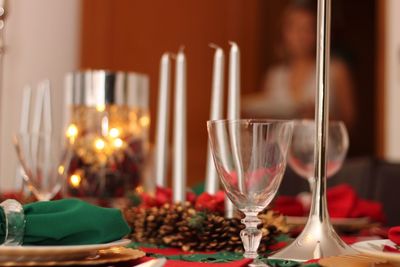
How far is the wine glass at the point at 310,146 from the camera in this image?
1.26 metres

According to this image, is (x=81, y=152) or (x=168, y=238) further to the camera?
(x=81, y=152)

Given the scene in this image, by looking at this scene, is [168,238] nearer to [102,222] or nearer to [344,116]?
[102,222]

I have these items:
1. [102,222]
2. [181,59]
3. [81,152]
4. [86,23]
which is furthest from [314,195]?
[86,23]

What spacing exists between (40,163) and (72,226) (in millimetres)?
454

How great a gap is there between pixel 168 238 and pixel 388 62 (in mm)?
3320

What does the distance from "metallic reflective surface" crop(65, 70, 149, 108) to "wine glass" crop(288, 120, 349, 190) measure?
1.06 ft

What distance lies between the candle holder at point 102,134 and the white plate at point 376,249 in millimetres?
679

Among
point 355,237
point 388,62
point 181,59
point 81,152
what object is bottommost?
point 355,237

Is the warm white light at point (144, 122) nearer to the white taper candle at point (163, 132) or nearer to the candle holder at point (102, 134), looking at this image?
the candle holder at point (102, 134)

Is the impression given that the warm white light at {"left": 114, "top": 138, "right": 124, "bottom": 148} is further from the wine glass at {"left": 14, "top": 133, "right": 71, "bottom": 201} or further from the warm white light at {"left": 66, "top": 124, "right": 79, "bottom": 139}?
the wine glass at {"left": 14, "top": 133, "right": 71, "bottom": 201}

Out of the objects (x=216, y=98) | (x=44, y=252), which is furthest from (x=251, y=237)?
(x=216, y=98)

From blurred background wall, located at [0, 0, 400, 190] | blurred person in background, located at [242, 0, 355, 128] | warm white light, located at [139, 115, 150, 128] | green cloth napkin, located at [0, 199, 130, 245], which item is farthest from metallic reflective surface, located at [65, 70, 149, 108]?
blurred person in background, located at [242, 0, 355, 128]

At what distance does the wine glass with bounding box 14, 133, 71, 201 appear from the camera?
1.18 meters

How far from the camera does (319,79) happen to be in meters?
0.82
